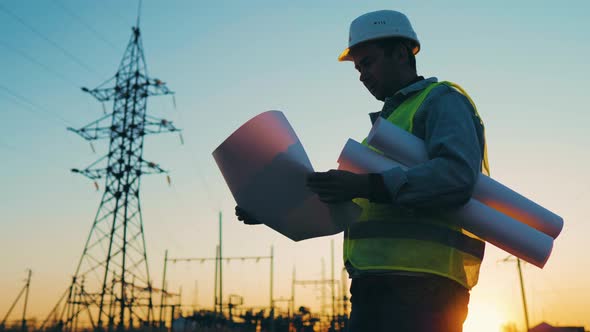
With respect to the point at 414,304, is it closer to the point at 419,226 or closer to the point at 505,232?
the point at 419,226

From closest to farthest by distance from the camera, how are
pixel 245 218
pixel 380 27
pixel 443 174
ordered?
pixel 443 174, pixel 380 27, pixel 245 218

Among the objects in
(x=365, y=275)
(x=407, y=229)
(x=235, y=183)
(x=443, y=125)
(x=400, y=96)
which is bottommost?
(x=365, y=275)

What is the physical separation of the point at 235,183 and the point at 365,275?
592mm

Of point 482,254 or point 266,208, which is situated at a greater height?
point 266,208

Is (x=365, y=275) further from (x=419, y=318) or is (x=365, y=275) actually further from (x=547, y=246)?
(x=547, y=246)

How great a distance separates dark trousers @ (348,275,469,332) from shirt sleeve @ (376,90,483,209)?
277 millimetres

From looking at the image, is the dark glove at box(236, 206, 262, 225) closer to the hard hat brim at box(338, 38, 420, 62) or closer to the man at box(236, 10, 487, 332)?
the man at box(236, 10, 487, 332)

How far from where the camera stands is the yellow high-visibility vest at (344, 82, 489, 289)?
2.00 m

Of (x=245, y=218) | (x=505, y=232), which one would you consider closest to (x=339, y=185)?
(x=505, y=232)

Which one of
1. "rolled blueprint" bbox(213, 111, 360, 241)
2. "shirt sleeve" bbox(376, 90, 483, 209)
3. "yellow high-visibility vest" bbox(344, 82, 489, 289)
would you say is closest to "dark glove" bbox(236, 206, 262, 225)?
"rolled blueprint" bbox(213, 111, 360, 241)

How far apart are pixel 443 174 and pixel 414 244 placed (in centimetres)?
29

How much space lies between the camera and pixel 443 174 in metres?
1.88

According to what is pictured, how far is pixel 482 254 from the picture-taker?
2166mm

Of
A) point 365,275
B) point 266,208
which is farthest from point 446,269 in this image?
point 266,208
